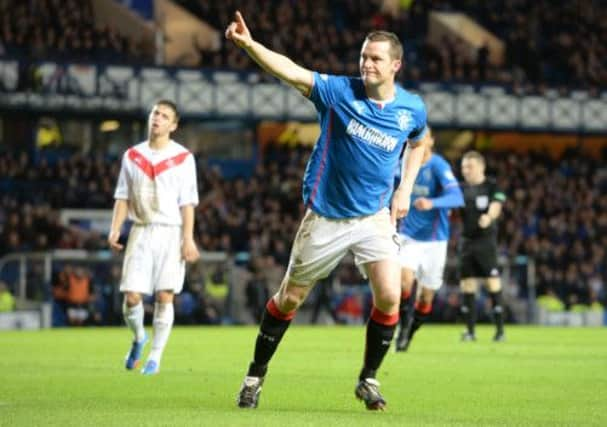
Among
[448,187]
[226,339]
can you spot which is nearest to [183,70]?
[226,339]

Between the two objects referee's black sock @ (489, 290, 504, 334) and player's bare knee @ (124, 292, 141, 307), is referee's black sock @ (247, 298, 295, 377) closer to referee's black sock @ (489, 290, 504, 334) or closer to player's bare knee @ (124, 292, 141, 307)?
player's bare knee @ (124, 292, 141, 307)

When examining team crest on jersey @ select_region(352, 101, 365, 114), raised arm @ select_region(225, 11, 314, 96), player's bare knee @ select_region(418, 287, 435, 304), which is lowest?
player's bare knee @ select_region(418, 287, 435, 304)

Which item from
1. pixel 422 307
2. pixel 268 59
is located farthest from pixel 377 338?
pixel 422 307

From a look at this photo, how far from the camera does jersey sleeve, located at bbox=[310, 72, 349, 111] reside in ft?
29.7

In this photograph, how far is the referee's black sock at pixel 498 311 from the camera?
69.6ft

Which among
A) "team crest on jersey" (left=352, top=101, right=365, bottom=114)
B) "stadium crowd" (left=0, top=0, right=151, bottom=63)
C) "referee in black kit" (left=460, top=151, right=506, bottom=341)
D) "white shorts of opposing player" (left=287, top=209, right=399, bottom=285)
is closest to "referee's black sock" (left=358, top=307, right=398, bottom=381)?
"white shorts of opposing player" (left=287, top=209, right=399, bottom=285)

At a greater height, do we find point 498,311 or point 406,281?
point 406,281

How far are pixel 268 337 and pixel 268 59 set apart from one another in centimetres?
194

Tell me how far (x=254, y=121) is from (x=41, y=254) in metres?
14.4

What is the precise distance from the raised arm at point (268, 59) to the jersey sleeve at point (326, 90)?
5 cm

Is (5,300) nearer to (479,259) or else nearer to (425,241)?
(479,259)

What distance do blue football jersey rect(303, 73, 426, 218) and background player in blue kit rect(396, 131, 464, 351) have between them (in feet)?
24.3

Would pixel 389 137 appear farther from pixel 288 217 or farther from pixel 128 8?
pixel 128 8

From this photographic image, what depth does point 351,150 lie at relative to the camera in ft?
30.3
